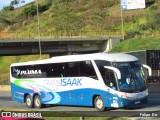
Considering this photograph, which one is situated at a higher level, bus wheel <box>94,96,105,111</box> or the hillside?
the hillside

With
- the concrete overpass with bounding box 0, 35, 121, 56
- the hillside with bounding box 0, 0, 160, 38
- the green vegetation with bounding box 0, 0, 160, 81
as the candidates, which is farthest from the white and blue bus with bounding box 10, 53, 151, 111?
the hillside with bounding box 0, 0, 160, 38

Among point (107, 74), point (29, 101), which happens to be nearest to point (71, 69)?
point (107, 74)

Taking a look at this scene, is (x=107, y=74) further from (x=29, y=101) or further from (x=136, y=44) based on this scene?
(x=136, y=44)

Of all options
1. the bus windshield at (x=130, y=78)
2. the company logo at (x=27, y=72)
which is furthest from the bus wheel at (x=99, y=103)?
the company logo at (x=27, y=72)

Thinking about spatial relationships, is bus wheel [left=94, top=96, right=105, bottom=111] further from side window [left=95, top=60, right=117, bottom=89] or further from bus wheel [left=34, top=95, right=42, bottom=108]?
bus wheel [left=34, top=95, right=42, bottom=108]

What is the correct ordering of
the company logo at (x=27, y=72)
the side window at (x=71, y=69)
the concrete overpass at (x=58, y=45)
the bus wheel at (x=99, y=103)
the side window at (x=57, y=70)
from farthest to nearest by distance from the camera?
the concrete overpass at (x=58, y=45) < the company logo at (x=27, y=72) < the side window at (x=57, y=70) < the side window at (x=71, y=69) < the bus wheel at (x=99, y=103)

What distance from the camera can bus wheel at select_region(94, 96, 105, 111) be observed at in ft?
69.4

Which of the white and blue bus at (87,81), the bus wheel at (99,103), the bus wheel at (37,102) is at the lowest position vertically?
the bus wheel at (37,102)

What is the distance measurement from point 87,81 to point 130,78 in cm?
241

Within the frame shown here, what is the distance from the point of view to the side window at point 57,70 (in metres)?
23.7

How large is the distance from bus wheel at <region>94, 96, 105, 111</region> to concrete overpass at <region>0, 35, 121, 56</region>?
46170 mm

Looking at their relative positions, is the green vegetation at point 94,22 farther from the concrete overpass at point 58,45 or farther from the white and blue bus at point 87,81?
the white and blue bus at point 87,81

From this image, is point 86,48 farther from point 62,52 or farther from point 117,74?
point 117,74

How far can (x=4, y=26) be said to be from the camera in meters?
149
